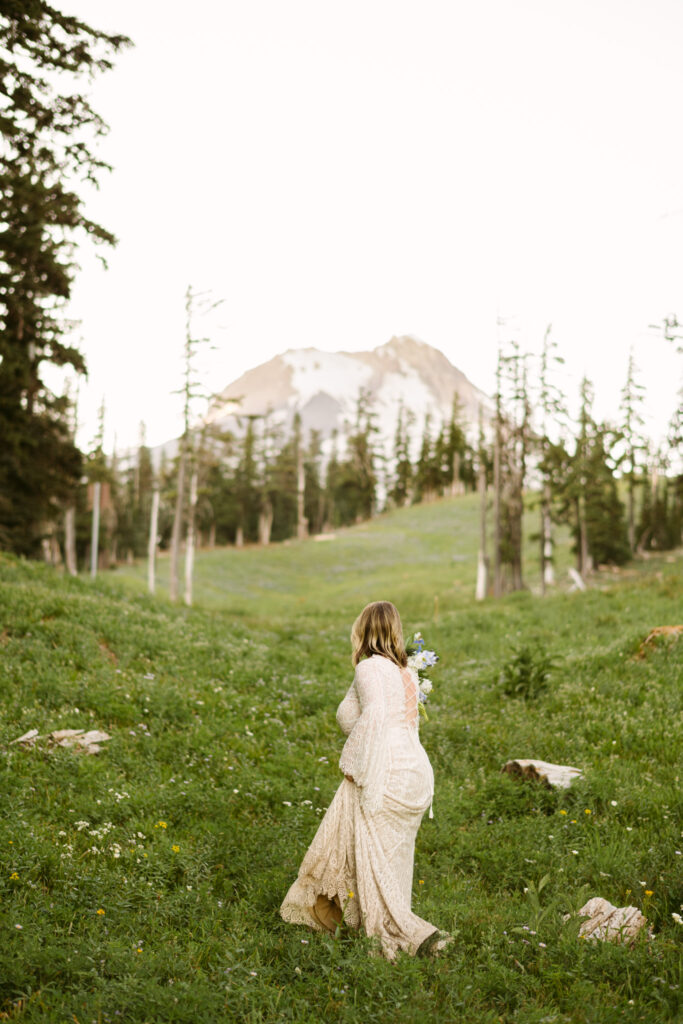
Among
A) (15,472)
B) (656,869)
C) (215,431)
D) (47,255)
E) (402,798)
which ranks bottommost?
(656,869)

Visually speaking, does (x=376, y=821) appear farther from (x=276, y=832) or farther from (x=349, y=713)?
(x=276, y=832)

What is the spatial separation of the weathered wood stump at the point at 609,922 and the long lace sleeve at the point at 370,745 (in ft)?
6.12

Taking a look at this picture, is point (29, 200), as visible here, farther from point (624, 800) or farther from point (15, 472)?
point (624, 800)

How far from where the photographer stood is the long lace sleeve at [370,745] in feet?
16.6

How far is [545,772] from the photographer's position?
820cm

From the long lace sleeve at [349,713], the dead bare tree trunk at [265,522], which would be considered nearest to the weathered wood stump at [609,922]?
the long lace sleeve at [349,713]

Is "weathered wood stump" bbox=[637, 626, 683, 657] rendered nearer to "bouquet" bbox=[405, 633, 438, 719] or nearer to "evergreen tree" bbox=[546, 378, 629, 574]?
"bouquet" bbox=[405, 633, 438, 719]

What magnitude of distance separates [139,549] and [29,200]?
64.9m

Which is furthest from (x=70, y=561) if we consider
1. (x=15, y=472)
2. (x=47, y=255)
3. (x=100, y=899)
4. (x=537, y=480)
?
(x=100, y=899)

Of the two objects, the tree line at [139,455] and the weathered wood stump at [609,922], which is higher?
the tree line at [139,455]

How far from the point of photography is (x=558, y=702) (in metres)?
11.0

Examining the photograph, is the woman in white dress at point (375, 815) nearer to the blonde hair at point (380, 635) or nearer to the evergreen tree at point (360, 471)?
the blonde hair at point (380, 635)

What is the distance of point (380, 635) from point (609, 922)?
2829mm

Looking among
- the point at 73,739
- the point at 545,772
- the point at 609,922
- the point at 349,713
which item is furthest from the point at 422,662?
the point at 73,739
